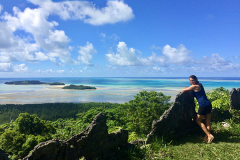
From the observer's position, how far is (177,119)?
6508 millimetres


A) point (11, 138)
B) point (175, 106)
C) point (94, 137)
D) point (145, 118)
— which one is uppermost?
point (175, 106)

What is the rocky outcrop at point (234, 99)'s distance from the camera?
9005mm

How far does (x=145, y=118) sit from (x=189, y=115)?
843cm

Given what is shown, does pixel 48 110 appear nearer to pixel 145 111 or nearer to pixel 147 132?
pixel 145 111

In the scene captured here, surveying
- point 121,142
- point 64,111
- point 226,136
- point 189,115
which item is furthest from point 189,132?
point 64,111

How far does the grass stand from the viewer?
16.1 ft

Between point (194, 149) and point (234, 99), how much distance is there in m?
5.54

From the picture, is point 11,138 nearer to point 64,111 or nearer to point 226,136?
point 226,136

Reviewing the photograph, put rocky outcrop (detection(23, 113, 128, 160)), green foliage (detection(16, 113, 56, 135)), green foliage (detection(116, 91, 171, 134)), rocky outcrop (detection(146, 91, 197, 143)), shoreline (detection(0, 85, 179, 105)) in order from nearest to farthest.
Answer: rocky outcrop (detection(23, 113, 128, 160)) → rocky outcrop (detection(146, 91, 197, 143)) → green foliage (detection(116, 91, 171, 134)) → green foliage (detection(16, 113, 56, 135)) → shoreline (detection(0, 85, 179, 105))

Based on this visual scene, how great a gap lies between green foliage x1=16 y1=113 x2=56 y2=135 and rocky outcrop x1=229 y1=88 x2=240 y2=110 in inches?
867

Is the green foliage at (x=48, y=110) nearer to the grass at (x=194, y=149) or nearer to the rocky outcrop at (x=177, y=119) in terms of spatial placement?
the rocky outcrop at (x=177, y=119)

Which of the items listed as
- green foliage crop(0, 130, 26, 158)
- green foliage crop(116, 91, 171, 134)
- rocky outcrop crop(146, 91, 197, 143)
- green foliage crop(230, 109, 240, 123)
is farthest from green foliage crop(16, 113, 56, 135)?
green foliage crop(230, 109, 240, 123)

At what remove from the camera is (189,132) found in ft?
22.1

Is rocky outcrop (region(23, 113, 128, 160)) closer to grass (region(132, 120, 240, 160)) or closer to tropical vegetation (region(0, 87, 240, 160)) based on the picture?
tropical vegetation (region(0, 87, 240, 160))
